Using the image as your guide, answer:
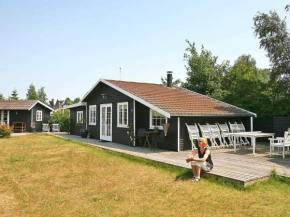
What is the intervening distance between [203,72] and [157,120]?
15.1m

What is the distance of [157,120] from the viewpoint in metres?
11.1

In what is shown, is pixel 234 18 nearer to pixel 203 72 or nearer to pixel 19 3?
pixel 19 3

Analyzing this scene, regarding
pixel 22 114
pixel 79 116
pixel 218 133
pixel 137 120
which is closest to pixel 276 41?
pixel 218 133

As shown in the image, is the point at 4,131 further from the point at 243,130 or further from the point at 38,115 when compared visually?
the point at 243,130

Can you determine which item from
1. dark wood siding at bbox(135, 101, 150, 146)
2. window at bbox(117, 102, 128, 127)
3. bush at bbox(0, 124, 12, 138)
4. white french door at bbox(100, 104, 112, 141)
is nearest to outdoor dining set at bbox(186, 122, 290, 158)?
dark wood siding at bbox(135, 101, 150, 146)

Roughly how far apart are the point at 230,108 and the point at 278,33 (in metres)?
5.02

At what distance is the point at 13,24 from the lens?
39.2ft

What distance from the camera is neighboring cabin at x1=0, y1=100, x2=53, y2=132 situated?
80.1 ft

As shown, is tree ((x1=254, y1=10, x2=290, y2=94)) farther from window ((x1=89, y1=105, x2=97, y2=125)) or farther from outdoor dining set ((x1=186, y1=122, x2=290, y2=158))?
window ((x1=89, y1=105, x2=97, y2=125))

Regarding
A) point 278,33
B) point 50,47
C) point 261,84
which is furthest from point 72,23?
point 261,84

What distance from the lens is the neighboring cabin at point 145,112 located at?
10156 mm

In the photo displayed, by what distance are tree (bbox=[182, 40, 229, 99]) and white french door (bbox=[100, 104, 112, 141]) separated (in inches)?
485

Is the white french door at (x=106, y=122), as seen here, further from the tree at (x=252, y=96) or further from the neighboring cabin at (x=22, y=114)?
the neighboring cabin at (x=22, y=114)

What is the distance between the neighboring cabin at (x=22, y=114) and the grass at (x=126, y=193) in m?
18.5
